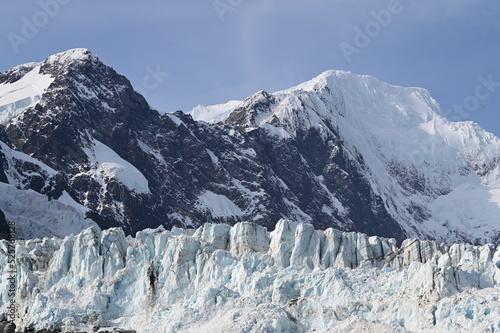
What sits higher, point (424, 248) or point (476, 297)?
point (424, 248)

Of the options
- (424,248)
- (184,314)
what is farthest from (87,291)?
(424,248)

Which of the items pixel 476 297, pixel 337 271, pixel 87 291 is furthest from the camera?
pixel 87 291

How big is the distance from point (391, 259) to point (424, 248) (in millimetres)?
5266

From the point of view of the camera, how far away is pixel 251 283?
110500 mm

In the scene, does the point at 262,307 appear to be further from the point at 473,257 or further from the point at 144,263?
the point at 473,257

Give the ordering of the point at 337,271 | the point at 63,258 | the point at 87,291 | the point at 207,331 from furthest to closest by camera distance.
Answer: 1. the point at 63,258
2. the point at 87,291
3. the point at 337,271
4. the point at 207,331

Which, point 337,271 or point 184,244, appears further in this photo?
point 184,244

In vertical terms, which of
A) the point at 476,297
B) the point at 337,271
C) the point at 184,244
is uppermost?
the point at 184,244

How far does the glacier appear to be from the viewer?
95.9m

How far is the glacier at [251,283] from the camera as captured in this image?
95875 mm

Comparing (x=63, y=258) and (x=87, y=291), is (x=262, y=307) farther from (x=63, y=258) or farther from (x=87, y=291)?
(x=63, y=258)

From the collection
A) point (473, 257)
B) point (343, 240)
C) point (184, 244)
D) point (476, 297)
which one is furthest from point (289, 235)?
point (476, 297)

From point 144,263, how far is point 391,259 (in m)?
35.2

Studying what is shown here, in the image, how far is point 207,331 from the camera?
98312mm
